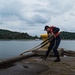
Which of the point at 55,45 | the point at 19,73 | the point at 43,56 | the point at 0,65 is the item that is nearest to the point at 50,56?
the point at 43,56

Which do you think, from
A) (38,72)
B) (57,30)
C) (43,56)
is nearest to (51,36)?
(57,30)

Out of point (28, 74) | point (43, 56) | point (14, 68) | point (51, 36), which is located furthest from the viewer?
point (43, 56)

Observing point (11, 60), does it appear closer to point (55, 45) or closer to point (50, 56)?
point (55, 45)

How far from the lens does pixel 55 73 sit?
938 centimetres

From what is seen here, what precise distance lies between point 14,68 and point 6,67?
1.13 ft

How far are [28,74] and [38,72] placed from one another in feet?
1.76

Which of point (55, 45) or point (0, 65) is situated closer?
point (0, 65)

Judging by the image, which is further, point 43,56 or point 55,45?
point 43,56

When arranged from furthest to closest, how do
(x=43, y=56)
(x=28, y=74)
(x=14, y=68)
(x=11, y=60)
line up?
(x=43, y=56)
(x=11, y=60)
(x=14, y=68)
(x=28, y=74)

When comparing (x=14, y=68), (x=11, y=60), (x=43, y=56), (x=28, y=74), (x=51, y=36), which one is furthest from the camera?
(x=43, y=56)

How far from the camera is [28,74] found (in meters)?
9.15

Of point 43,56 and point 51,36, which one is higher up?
point 51,36

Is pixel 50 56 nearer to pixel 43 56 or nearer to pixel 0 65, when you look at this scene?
pixel 43 56

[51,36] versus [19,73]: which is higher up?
[51,36]
